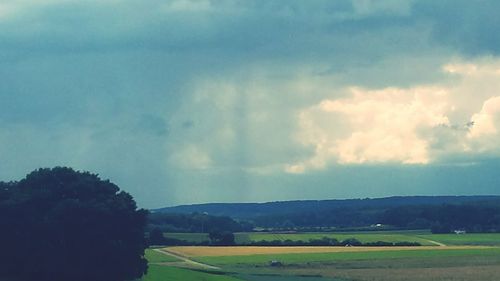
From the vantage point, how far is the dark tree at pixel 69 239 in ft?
273

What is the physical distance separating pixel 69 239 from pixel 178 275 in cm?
956

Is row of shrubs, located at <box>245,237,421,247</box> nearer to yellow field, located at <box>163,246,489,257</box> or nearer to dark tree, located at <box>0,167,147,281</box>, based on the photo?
yellow field, located at <box>163,246,489,257</box>

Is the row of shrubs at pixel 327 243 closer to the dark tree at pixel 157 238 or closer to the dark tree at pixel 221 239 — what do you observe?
the dark tree at pixel 221 239

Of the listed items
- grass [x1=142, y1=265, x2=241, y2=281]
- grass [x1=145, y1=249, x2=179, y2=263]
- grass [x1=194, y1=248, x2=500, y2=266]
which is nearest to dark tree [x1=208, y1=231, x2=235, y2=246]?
grass [x1=145, y1=249, x2=179, y2=263]

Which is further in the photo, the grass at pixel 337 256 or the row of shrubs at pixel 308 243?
the row of shrubs at pixel 308 243

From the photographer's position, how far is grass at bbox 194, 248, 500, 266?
368 feet

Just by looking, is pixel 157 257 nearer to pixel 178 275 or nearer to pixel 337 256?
pixel 337 256

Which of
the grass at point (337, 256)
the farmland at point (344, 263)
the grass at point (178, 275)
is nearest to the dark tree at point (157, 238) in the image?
the farmland at point (344, 263)

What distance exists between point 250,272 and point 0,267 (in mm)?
24908

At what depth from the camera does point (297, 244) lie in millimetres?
147000

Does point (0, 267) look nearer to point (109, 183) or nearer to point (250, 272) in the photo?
point (109, 183)

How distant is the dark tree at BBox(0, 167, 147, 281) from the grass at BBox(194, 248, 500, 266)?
25.2 metres

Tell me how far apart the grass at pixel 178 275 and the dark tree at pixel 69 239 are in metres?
1.75

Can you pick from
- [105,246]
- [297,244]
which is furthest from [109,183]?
[297,244]
